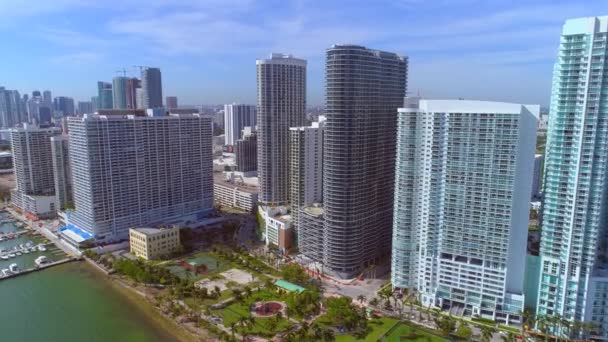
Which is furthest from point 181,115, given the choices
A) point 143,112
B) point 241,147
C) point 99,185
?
point 241,147

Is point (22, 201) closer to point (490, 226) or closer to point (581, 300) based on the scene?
point (490, 226)

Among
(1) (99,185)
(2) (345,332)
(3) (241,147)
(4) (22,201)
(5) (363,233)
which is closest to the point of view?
(2) (345,332)

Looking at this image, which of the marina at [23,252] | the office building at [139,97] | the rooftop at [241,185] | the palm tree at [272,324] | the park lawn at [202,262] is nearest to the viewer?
the palm tree at [272,324]

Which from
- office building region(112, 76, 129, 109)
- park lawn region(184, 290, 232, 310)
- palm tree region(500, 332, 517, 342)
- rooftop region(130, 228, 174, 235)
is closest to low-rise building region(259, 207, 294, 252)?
rooftop region(130, 228, 174, 235)

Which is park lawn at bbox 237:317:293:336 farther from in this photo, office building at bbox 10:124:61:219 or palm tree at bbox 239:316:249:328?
office building at bbox 10:124:61:219

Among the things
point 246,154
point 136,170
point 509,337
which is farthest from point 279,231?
point 246,154

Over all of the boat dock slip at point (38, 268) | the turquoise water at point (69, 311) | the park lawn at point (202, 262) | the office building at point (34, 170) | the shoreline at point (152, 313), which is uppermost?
the office building at point (34, 170)

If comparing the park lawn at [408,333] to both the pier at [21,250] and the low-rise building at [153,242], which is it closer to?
the low-rise building at [153,242]

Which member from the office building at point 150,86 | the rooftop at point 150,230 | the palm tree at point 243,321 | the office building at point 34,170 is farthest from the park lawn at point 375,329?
the office building at point 150,86
